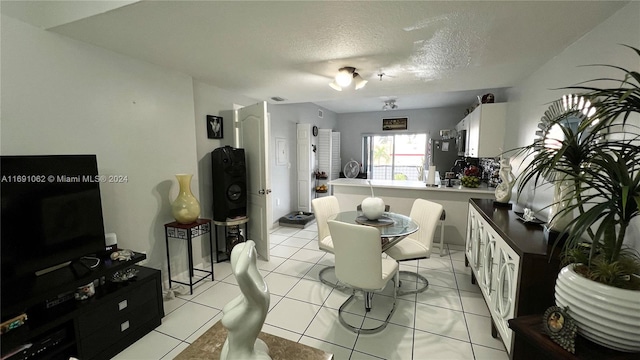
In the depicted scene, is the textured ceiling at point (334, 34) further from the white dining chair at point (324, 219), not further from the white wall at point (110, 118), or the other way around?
the white dining chair at point (324, 219)

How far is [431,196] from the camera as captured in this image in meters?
3.83

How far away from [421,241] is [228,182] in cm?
222

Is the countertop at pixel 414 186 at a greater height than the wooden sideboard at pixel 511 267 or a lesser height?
greater

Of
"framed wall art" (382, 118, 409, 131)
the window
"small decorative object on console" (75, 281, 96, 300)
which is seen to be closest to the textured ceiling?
"small decorative object on console" (75, 281, 96, 300)

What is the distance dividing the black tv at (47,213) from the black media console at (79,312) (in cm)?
11

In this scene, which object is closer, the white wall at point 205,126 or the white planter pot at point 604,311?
the white planter pot at point 604,311

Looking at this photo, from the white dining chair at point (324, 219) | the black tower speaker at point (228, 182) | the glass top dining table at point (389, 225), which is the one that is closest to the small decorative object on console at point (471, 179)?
the glass top dining table at point (389, 225)

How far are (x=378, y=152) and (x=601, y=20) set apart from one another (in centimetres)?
568

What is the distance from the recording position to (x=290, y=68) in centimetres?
248

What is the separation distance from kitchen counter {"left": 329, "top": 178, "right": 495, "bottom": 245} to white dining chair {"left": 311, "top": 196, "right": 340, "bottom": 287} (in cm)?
122

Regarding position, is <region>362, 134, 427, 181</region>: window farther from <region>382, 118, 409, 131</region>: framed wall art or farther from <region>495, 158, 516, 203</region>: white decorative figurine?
<region>495, 158, 516, 203</region>: white decorative figurine

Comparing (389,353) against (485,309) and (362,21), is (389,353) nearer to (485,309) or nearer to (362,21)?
(485,309)

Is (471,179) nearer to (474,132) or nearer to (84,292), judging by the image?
(474,132)

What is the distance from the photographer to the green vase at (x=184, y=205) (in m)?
2.48
